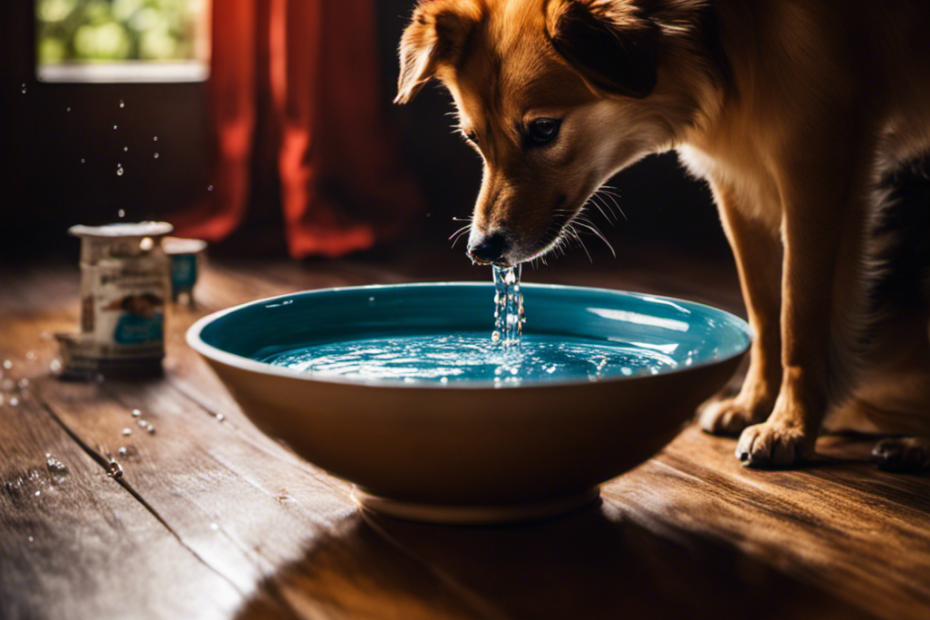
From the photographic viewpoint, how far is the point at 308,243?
3312 millimetres

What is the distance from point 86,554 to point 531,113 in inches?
32.8

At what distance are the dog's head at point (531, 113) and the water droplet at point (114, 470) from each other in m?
0.58

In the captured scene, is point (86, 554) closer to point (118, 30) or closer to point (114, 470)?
point (114, 470)

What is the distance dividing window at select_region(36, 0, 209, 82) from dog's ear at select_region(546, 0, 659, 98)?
116 inches

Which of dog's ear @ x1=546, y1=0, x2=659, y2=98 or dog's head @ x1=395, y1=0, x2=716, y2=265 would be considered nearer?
dog's ear @ x1=546, y1=0, x2=659, y2=98

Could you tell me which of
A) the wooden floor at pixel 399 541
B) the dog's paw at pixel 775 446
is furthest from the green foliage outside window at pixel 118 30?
the dog's paw at pixel 775 446

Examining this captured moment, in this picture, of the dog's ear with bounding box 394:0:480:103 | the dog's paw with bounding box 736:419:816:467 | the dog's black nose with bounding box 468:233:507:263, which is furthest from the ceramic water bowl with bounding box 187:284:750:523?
the dog's ear with bounding box 394:0:480:103

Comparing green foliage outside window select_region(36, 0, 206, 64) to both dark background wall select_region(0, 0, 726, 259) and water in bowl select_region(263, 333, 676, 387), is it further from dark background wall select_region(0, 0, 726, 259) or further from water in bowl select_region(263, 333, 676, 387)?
water in bowl select_region(263, 333, 676, 387)

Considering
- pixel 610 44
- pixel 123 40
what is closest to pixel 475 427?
pixel 610 44

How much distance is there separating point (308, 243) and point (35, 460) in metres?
2.11

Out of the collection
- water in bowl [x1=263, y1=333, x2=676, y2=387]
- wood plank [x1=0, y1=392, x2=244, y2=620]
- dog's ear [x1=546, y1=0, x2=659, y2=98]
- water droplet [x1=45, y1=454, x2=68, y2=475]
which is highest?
dog's ear [x1=546, y1=0, x2=659, y2=98]

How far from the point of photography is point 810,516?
42.9 inches

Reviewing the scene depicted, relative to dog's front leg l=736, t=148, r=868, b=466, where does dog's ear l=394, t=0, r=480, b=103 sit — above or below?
above

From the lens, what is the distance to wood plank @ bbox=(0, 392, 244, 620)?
848mm
